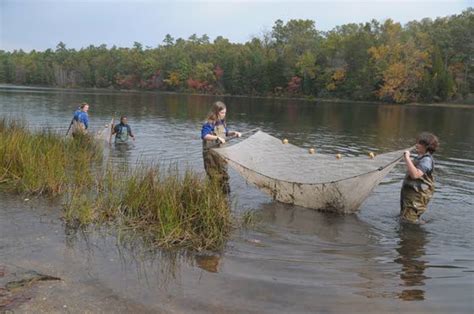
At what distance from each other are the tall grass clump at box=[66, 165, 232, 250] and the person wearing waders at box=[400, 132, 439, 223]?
3332 millimetres

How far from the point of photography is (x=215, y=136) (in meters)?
9.57

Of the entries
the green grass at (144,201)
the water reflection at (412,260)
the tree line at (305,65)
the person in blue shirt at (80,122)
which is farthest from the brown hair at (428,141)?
the tree line at (305,65)

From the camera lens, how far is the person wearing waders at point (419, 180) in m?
8.08

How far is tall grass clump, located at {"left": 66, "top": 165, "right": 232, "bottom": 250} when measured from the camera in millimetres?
6652

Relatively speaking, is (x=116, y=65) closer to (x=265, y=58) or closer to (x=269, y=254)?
(x=265, y=58)

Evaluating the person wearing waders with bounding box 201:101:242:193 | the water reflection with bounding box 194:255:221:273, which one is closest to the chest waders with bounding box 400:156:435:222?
the person wearing waders with bounding box 201:101:242:193

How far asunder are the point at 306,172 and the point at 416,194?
2325 millimetres

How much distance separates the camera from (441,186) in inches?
497

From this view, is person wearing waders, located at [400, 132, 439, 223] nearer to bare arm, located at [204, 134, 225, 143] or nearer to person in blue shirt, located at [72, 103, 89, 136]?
bare arm, located at [204, 134, 225, 143]

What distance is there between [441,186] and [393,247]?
5980mm

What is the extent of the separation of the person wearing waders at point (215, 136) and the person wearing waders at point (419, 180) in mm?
3463

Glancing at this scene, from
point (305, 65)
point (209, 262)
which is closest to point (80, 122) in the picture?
point (209, 262)

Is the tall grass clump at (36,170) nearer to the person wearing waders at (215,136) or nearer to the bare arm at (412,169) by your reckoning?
the person wearing waders at (215,136)

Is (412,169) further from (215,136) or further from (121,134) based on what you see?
(121,134)
